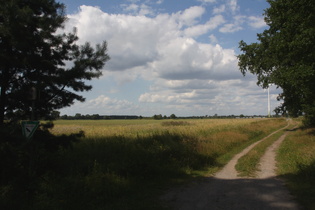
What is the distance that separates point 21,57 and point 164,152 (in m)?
7.29

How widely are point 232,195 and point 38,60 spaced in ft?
23.0

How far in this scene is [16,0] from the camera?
6.70 metres

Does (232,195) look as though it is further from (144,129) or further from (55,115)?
(144,129)

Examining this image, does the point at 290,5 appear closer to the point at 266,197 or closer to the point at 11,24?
the point at 266,197

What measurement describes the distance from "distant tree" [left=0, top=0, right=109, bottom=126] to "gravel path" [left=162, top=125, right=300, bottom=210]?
467 cm

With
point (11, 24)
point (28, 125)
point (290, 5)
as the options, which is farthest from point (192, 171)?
point (290, 5)

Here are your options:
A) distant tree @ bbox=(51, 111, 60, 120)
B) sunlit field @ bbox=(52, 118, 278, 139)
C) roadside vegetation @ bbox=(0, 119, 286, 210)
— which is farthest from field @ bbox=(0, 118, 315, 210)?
sunlit field @ bbox=(52, 118, 278, 139)

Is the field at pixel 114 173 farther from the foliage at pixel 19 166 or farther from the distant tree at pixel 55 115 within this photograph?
the distant tree at pixel 55 115

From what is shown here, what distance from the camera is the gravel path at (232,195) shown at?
5875 mm

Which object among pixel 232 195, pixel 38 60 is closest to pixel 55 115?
pixel 38 60

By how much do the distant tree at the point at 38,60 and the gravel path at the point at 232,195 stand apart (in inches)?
184

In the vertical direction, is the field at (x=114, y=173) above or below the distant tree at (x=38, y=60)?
below

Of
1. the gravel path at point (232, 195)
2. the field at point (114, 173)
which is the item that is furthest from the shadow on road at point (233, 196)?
the field at point (114, 173)

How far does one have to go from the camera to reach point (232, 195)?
665 centimetres
